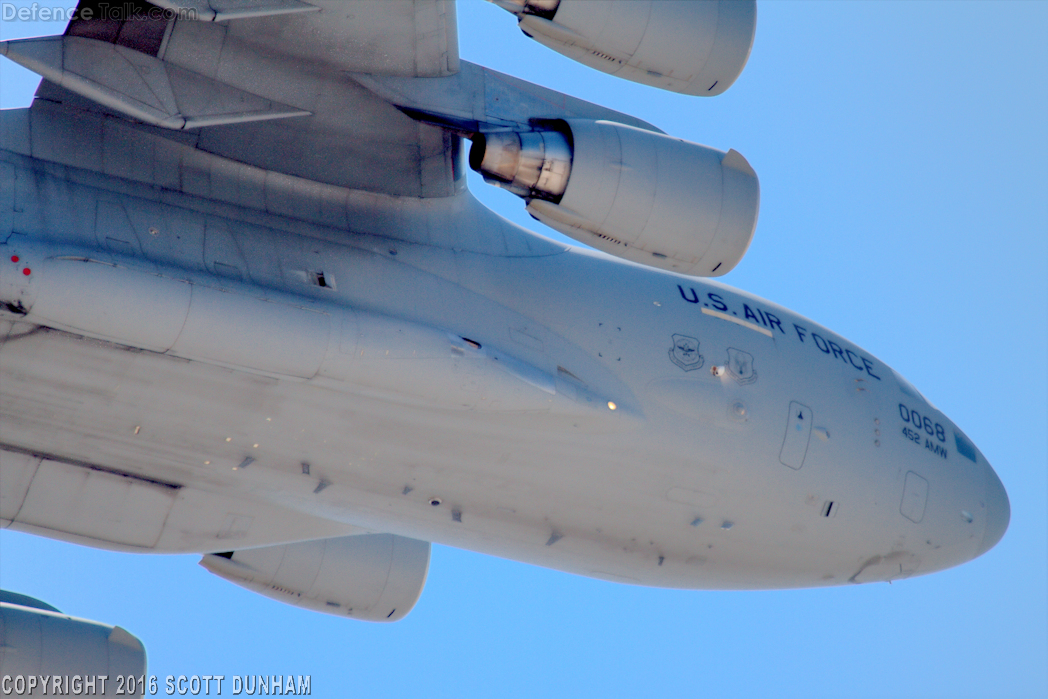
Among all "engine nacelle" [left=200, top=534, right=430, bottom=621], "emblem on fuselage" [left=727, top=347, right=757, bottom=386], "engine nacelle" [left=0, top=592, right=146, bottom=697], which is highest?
"emblem on fuselage" [left=727, top=347, right=757, bottom=386]

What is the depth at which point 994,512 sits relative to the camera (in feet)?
36.0

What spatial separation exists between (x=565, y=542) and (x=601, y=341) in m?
1.77

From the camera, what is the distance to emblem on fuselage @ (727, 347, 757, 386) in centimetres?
948

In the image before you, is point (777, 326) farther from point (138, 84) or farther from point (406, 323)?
point (138, 84)

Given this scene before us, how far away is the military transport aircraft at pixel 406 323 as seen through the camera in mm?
7113

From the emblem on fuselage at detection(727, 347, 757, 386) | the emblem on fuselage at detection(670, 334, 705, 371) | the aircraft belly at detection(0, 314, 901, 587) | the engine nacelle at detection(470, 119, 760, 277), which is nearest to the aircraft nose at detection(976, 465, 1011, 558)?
the aircraft belly at detection(0, 314, 901, 587)

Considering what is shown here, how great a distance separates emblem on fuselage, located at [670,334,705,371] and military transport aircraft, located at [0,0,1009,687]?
0.03 metres

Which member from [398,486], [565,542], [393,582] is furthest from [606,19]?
[393,582]

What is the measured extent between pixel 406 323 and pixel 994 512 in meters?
6.52

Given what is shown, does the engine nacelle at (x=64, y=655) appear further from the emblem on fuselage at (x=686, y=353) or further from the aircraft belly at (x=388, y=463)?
the emblem on fuselage at (x=686, y=353)

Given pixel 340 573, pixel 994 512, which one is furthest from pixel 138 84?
pixel 994 512

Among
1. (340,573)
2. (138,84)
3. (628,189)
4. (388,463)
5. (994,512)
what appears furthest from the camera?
(340,573)

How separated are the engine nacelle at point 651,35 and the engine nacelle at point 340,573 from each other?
637cm

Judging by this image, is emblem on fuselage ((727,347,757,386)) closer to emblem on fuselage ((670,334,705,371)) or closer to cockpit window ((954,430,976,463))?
emblem on fuselage ((670,334,705,371))
